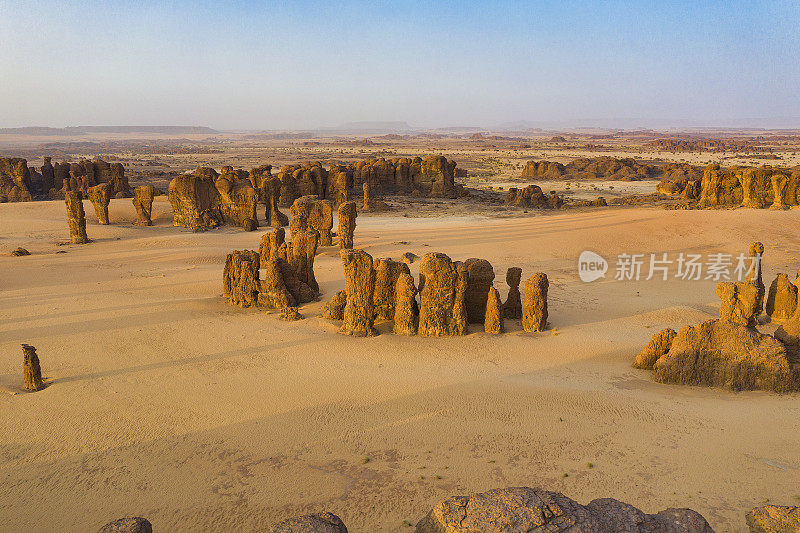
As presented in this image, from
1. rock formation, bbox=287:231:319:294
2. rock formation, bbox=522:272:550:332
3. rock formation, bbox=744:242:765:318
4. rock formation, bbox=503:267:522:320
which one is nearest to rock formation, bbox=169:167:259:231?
rock formation, bbox=287:231:319:294

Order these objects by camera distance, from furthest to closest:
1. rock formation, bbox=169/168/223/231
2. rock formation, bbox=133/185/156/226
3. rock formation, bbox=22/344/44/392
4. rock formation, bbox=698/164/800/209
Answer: rock formation, bbox=133/185/156/226
rock formation, bbox=698/164/800/209
rock formation, bbox=169/168/223/231
rock formation, bbox=22/344/44/392

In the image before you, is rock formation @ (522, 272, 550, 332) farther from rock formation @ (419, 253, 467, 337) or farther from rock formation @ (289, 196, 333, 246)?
rock formation @ (289, 196, 333, 246)

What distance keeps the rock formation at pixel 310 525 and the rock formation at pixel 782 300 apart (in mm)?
15640

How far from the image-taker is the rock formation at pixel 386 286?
15125 millimetres

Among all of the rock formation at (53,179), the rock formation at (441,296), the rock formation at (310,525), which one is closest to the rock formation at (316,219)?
the rock formation at (441,296)

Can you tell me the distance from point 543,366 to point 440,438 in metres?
4.41

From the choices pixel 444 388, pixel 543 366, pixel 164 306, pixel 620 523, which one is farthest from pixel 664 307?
pixel 164 306

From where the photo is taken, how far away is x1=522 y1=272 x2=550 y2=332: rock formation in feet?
48.0

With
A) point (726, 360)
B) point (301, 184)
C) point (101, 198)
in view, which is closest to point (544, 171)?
point (301, 184)

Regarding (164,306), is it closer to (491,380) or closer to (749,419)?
(491,380)

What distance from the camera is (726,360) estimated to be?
11.3 metres

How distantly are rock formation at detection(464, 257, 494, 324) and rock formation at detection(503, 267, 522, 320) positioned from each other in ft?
3.00

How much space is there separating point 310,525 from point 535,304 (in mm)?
10643

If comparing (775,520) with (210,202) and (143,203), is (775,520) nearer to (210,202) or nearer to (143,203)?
(210,202)
